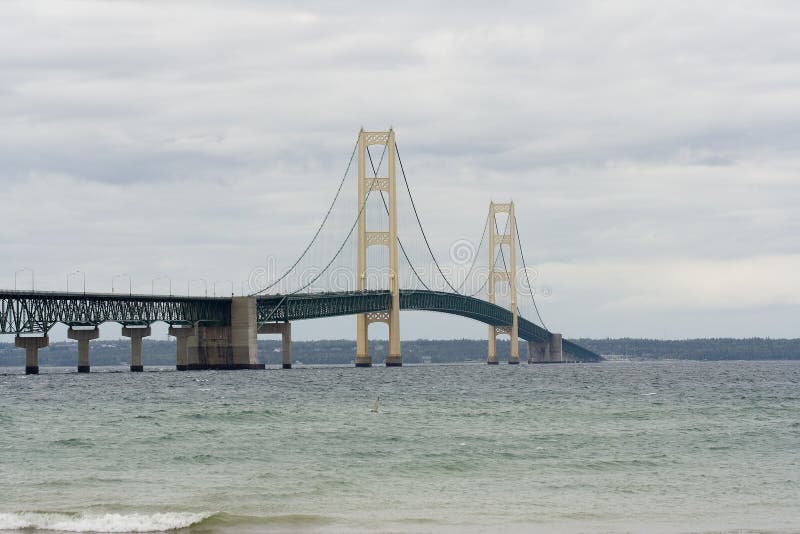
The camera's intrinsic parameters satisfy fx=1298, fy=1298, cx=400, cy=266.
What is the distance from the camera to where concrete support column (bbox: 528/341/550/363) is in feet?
626

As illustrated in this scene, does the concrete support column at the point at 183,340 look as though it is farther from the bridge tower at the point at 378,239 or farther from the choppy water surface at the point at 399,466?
the choppy water surface at the point at 399,466

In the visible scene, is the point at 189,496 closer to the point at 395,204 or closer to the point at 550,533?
the point at 550,533

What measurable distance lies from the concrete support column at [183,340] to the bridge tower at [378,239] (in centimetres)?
1790

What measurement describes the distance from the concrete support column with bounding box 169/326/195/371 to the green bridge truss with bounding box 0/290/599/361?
65 cm

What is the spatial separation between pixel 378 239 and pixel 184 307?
22.4 meters

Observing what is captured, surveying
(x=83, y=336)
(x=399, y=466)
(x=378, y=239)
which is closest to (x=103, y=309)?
(x=83, y=336)

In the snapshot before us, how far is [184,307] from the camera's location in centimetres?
11206

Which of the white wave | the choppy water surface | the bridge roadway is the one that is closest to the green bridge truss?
the bridge roadway

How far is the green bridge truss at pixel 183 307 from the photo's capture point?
98.6 m

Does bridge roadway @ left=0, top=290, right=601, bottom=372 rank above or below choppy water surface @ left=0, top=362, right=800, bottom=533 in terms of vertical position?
above

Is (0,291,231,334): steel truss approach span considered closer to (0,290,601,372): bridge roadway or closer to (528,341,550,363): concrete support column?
(0,290,601,372): bridge roadway

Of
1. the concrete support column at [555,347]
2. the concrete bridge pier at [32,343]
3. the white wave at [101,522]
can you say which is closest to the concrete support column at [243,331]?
the concrete bridge pier at [32,343]

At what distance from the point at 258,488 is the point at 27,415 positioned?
23470 millimetres

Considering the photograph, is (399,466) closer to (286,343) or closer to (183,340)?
(183,340)
